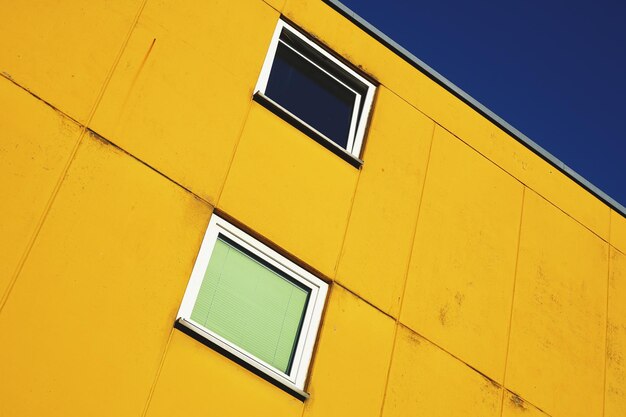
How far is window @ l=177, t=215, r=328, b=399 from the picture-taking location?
7.14m

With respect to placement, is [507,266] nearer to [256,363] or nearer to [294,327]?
[294,327]

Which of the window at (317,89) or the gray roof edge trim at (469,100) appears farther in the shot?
the gray roof edge trim at (469,100)

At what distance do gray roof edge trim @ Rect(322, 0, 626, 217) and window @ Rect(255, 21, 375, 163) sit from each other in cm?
65

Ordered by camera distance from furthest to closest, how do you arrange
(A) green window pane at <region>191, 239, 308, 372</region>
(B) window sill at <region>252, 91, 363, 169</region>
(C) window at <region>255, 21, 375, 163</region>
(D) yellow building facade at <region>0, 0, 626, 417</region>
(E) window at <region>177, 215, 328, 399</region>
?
1. (C) window at <region>255, 21, 375, 163</region>
2. (B) window sill at <region>252, 91, 363, 169</region>
3. (A) green window pane at <region>191, 239, 308, 372</region>
4. (E) window at <region>177, 215, 328, 399</region>
5. (D) yellow building facade at <region>0, 0, 626, 417</region>

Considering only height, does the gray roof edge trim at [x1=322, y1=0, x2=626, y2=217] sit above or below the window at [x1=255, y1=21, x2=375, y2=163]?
above

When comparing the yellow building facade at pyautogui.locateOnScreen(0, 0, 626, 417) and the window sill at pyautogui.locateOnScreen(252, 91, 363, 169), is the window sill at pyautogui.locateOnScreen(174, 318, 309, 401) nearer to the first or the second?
the yellow building facade at pyautogui.locateOnScreen(0, 0, 626, 417)

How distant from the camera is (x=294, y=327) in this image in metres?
7.70

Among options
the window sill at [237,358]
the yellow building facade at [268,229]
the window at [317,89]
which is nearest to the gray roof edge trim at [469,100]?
the yellow building facade at [268,229]

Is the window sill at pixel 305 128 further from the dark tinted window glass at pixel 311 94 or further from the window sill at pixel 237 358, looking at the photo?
the window sill at pixel 237 358

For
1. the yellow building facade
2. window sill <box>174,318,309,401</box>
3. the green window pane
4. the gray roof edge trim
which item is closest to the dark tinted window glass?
the yellow building facade

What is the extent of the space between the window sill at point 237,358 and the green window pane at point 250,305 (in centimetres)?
25

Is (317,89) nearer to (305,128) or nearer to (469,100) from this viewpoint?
(305,128)

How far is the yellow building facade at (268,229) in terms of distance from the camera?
253 inches

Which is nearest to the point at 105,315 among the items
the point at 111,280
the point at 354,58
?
the point at 111,280
